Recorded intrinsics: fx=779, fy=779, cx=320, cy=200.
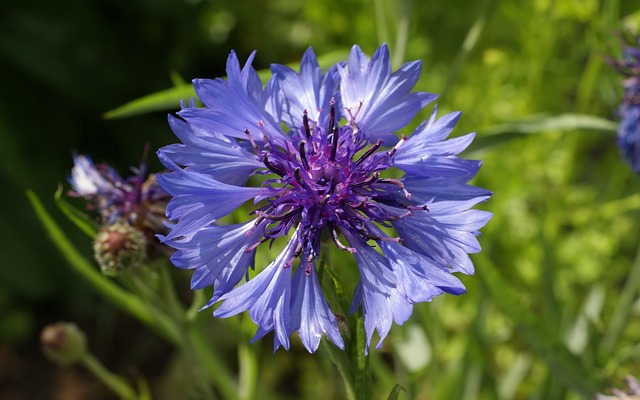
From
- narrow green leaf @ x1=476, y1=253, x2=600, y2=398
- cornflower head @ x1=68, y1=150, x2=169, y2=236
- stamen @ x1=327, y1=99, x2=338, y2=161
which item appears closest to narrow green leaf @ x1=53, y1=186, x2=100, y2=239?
cornflower head @ x1=68, y1=150, x2=169, y2=236

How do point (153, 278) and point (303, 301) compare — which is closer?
point (303, 301)

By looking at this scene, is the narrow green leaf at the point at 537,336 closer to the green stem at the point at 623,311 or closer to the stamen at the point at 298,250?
the green stem at the point at 623,311

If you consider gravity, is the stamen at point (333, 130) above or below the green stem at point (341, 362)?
above

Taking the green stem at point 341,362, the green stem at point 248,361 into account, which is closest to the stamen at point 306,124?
the green stem at point 341,362

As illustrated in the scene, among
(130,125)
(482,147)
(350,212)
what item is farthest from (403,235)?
(130,125)

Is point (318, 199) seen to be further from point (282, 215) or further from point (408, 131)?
point (408, 131)

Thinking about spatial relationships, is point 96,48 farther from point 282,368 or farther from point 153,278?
point 153,278
